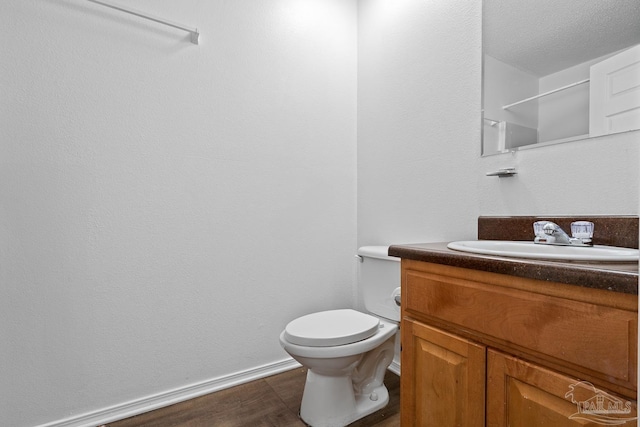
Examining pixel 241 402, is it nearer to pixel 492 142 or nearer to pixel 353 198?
pixel 353 198

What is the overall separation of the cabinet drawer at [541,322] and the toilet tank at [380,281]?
553 mm

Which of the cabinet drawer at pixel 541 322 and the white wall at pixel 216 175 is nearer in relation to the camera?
the cabinet drawer at pixel 541 322

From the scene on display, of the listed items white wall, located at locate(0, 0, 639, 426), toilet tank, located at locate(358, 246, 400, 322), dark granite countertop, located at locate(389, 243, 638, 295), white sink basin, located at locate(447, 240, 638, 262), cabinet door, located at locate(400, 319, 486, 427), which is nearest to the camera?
dark granite countertop, located at locate(389, 243, 638, 295)

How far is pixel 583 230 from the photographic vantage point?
0.99 metres

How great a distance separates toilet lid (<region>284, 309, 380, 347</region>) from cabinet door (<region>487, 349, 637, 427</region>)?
0.59 m

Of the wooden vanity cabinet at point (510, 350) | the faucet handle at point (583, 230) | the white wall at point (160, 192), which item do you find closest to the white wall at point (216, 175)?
the white wall at point (160, 192)

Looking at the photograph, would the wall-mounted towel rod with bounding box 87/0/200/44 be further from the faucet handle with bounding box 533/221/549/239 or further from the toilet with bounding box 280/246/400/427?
the faucet handle with bounding box 533/221/549/239

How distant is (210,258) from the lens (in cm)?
162

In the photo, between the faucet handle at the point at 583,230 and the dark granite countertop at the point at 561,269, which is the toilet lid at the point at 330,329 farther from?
the faucet handle at the point at 583,230

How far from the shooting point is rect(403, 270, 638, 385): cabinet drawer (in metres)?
0.59

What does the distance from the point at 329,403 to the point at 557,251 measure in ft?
3.48

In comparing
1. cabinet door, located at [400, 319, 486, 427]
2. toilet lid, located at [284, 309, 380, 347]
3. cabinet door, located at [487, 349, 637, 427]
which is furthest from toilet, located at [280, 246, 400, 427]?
cabinet door, located at [487, 349, 637, 427]

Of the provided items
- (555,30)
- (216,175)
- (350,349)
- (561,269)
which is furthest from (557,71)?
(216,175)

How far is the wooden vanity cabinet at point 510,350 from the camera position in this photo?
23.8 inches
